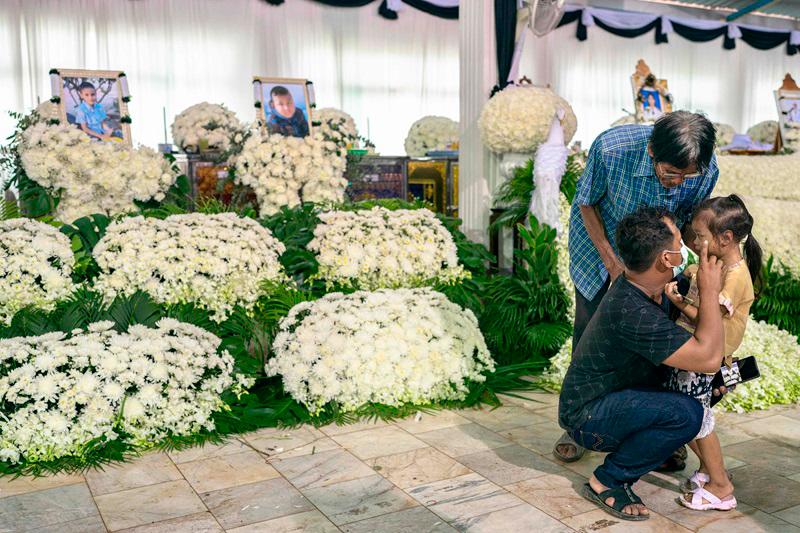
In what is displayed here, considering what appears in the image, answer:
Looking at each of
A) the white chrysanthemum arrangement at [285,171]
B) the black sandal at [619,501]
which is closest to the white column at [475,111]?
the white chrysanthemum arrangement at [285,171]

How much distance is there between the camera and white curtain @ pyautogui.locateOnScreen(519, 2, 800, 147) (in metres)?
15.7

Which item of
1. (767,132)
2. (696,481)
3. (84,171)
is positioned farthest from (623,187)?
(767,132)

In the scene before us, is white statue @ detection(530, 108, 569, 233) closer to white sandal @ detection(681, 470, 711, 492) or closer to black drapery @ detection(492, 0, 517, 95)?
black drapery @ detection(492, 0, 517, 95)

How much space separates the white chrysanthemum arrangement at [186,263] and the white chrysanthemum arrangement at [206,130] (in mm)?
2017

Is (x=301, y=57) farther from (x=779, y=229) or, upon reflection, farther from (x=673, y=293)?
(x=673, y=293)

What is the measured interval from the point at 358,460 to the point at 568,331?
1.90 m

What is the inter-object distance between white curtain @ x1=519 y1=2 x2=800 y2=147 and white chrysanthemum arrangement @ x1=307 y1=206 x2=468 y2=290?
1115cm

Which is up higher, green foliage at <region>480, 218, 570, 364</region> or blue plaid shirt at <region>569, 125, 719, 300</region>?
blue plaid shirt at <region>569, 125, 719, 300</region>

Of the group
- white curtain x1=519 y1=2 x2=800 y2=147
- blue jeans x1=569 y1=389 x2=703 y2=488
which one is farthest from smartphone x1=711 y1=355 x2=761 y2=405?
white curtain x1=519 y1=2 x2=800 y2=147

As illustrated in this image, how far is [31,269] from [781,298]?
14.0 feet

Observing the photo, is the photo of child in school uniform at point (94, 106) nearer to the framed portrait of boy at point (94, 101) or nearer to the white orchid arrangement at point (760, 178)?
the framed portrait of boy at point (94, 101)

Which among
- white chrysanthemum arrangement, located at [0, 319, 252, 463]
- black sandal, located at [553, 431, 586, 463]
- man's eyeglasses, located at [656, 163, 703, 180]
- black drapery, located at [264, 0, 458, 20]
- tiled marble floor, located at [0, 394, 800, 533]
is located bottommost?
tiled marble floor, located at [0, 394, 800, 533]

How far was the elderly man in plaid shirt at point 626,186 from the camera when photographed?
2664mm

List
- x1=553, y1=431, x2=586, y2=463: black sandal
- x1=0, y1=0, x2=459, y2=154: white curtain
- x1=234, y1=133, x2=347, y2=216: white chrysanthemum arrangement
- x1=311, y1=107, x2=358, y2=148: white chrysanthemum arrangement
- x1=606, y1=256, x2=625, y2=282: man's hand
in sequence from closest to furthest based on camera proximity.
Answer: x1=606, y1=256, x2=625, y2=282: man's hand → x1=553, y1=431, x2=586, y2=463: black sandal → x1=234, y1=133, x2=347, y2=216: white chrysanthemum arrangement → x1=311, y1=107, x2=358, y2=148: white chrysanthemum arrangement → x1=0, y1=0, x2=459, y2=154: white curtain
